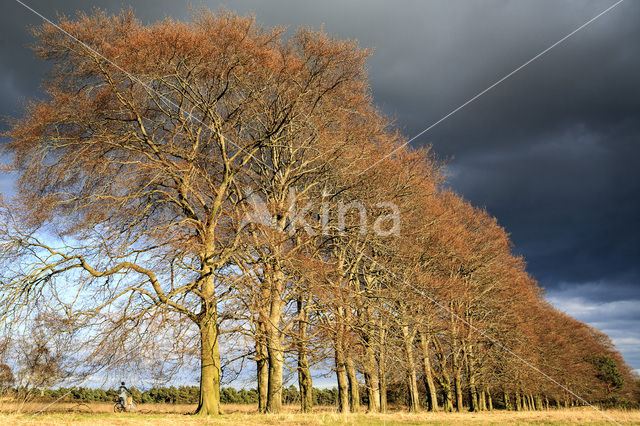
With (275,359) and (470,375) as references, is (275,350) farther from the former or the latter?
(470,375)

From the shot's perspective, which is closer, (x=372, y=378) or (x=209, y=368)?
(x=209, y=368)

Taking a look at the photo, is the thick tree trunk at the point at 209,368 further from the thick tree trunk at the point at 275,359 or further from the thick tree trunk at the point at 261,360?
the thick tree trunk at the point at 275,359

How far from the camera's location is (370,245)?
59.7 feet

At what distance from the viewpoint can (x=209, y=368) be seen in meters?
13.0

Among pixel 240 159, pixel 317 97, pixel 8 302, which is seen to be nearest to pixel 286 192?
pixel 240 159

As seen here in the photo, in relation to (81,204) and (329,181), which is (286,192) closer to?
(329,181)

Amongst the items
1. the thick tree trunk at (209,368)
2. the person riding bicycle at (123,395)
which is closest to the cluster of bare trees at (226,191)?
the thick tree trunk at (209,368)

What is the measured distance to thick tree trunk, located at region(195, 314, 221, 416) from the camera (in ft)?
41.2

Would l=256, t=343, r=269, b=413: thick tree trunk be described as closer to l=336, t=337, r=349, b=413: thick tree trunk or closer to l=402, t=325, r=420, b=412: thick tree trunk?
l=336, t=337, r=349, b=413: thick tree trunk

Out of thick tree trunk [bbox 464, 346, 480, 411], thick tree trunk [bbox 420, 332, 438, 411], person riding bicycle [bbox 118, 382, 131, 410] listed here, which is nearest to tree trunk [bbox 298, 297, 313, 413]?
person riding bicycle [bbox 118, 382, 131, 410]

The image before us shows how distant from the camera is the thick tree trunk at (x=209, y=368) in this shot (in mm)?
12562

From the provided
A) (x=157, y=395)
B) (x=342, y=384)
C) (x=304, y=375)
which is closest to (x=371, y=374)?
(x=342, y=384)

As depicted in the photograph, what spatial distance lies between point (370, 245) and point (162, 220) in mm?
7851

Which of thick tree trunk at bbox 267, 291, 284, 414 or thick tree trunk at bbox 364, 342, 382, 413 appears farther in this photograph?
thick tree trunk at bbox 364, 342, 382, 413
